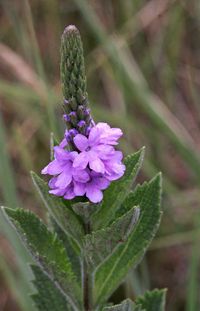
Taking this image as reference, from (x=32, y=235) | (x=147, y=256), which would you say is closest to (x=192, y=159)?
(x=147, y=256)

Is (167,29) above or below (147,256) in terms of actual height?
above

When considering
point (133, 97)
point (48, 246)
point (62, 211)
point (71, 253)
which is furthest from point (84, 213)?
point (133, 97)

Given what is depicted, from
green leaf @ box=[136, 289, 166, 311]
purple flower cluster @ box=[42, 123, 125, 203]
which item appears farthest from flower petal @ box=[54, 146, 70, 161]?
green leaf @ box=[136, 289, 166, 311]

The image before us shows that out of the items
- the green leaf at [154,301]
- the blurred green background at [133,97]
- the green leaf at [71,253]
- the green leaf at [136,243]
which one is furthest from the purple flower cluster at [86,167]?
the blurred green background at [133,97]

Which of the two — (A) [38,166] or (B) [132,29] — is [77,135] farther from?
(B) [132,29]

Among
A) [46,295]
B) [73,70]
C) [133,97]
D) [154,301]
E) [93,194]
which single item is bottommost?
[154,301]

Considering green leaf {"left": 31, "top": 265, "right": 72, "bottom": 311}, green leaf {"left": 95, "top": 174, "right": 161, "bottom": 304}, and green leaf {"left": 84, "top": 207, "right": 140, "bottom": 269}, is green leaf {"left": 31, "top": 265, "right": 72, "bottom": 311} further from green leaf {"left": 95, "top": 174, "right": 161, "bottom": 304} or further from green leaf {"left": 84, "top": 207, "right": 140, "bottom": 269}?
green leaf {"left": 84, "top": 207, "right": 140, "bottom": 269}

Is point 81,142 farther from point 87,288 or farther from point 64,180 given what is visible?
point 87,288

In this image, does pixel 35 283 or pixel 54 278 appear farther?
pixel 35 283
